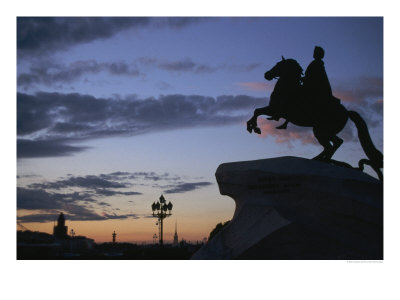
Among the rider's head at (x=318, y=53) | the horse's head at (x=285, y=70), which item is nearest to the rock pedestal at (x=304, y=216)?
the horse's head at (x=285, y=70)

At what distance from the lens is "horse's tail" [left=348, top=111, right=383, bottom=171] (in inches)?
490

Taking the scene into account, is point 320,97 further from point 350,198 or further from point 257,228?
point 257,228

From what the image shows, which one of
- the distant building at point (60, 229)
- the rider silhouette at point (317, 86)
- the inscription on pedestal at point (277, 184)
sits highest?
the rider silhouette at point (317, 86)

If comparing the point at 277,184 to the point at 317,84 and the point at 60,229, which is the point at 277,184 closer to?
the point at 317,84

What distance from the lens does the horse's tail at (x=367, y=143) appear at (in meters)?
12.4

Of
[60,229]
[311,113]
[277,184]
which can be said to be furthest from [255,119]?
[60,229]

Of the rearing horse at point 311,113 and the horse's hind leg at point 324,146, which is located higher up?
the rearing horse at point 311,113

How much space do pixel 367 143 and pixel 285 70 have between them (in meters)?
2.60

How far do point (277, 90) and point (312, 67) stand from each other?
0.99 metres

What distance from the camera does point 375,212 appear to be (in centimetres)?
1107

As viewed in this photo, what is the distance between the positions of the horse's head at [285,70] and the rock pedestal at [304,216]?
2.09 m

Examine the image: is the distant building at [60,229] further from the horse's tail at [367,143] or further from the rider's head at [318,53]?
the horse's tail at [367,143]

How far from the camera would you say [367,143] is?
41.6ft

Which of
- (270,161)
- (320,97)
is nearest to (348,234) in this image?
(270,161)
